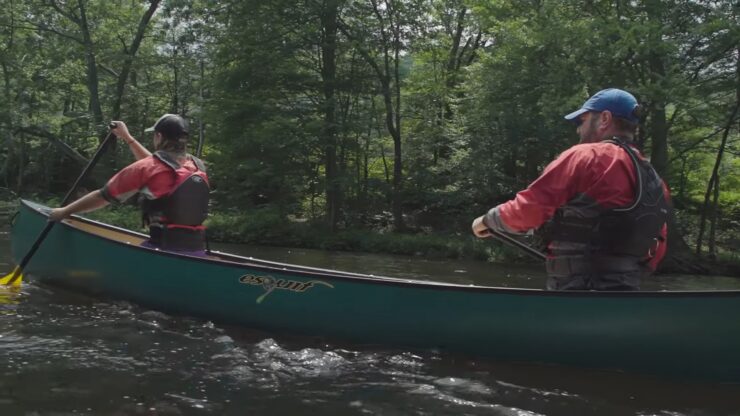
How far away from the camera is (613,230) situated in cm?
338

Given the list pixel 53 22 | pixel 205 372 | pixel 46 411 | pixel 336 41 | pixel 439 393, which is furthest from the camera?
pixel 53 22

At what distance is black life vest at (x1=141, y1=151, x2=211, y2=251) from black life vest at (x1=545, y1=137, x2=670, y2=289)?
2980mm

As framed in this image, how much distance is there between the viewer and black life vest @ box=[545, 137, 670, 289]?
10.9 ft

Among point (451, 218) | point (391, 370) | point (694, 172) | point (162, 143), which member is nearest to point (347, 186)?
point (451, 218)

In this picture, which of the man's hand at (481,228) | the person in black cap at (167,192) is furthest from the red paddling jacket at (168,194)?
the man's hand at (481,228)

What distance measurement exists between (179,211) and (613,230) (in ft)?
11.4

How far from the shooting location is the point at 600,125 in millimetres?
3477

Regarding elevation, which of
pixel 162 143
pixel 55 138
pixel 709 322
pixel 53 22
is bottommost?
pixel 709 322

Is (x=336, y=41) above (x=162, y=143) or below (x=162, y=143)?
above

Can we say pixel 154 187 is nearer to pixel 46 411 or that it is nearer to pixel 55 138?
pixel 46 411

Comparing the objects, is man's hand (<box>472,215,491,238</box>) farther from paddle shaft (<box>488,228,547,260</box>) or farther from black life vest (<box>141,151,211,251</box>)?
black life vest (<box>141,151,211,251</box>)

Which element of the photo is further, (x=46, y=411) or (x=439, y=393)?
(x=439, y=393)

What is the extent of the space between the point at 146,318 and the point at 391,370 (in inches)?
94.1

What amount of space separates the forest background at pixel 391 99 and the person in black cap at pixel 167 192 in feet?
26.0
